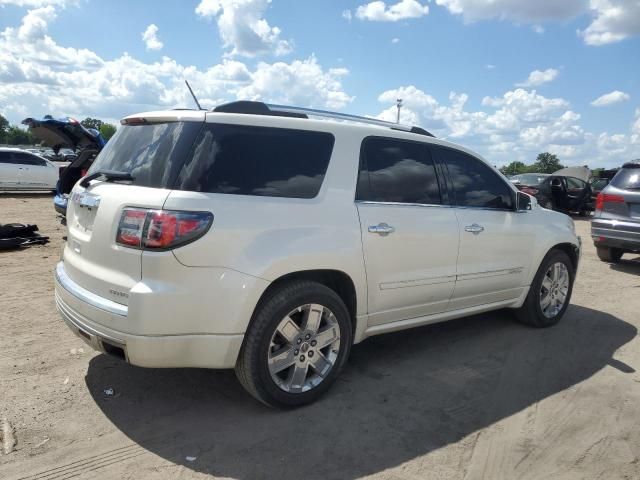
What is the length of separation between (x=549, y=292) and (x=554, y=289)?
9 centimetres

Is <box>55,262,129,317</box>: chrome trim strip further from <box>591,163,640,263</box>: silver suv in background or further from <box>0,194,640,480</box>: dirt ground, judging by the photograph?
<box>591,163,640,263</box>: silver suv in background

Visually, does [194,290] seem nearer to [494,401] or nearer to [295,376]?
[295,376]

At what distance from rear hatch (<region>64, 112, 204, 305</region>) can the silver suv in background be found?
7.72 meters

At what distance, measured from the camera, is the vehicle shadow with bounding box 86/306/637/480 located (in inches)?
117

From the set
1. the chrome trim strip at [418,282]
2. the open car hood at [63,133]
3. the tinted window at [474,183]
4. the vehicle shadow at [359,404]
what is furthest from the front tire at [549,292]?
the open car hood at [63,133]

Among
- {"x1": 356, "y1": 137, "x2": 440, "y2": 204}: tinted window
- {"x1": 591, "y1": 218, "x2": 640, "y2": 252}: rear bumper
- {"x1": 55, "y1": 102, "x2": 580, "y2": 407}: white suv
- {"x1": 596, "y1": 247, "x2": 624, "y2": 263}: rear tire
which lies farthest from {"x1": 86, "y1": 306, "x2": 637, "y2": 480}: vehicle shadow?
{"x1": 596, "y1": 247, "x2": 624, "y2": 263}: rear tire

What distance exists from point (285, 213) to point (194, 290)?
73cm

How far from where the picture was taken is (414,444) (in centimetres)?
315

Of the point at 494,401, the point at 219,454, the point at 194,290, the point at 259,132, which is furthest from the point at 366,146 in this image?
the point at 219,454

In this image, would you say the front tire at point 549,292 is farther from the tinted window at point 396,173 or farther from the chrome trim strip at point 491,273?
the tinted window at point 396,173

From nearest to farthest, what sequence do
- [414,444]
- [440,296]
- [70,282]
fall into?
[414,444]
[70,282]
[440,296]

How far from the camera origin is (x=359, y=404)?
3607mm

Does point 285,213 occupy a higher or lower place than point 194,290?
higher

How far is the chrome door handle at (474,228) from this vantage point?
14.6 ft
